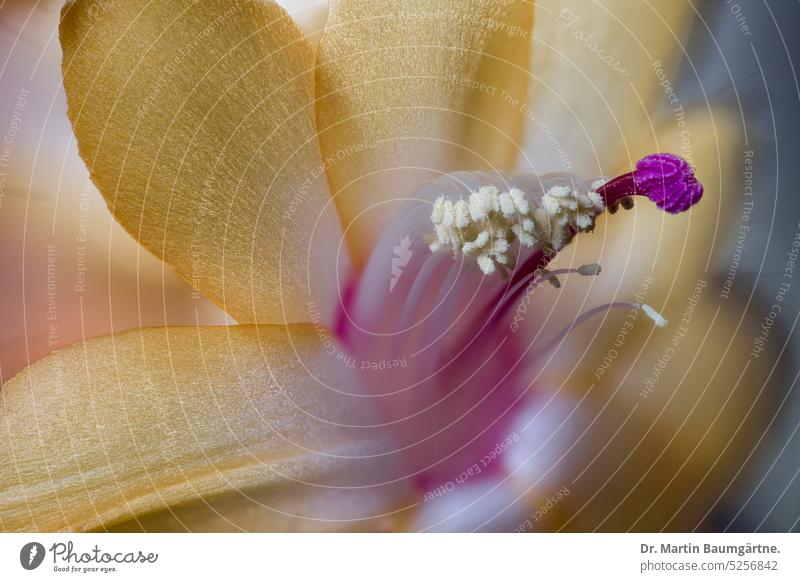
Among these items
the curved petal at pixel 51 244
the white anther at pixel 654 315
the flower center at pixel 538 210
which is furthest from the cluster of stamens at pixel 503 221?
the curved petal at pixel 51 244

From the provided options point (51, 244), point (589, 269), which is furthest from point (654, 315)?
point (51, 244)

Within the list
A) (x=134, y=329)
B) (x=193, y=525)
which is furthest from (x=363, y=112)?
(x=193, y=525)

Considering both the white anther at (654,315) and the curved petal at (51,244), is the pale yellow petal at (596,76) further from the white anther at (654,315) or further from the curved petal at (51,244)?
the curved petal at (51,244)
